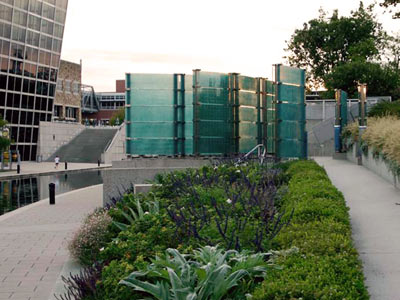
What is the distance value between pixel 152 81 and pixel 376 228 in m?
13.4

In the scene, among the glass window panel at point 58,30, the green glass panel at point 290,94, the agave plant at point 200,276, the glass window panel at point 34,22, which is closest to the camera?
the agave plant at point 200,276

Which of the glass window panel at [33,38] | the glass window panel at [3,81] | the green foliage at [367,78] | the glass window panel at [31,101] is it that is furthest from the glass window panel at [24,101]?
the green foliage at [367,78]

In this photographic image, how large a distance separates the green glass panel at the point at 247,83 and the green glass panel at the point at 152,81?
2572 mm

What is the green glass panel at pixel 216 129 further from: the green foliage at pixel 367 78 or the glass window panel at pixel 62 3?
the glass window panel at pixel 62 3

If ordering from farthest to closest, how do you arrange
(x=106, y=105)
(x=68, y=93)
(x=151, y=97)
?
(x=106, y=105) → (x=68, y=93) → (x=151, y=97)

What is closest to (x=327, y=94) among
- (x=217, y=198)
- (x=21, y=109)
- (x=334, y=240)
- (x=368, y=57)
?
(x=368, y=57)

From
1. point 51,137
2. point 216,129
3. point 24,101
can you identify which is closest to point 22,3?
point 24,101

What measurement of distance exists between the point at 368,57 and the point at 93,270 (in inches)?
2244

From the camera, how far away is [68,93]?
92.6 meters

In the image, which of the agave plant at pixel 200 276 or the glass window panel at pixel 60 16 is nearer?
the agave plant at pixel 200 276

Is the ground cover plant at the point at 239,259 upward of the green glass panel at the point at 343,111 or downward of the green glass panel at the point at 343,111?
downward

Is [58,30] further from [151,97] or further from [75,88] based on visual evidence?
[151,97]

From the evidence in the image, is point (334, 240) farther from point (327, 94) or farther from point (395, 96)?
point (327, 94)

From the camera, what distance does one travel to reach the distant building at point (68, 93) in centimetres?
9081
